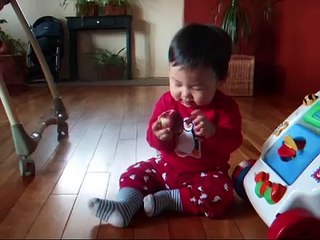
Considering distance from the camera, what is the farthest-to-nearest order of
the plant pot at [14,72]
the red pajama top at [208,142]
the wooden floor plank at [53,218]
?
the plant pot at [14,72], the red pajama top at [208,142], the wooden floor plank at [53,218]

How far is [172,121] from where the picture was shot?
101 cm

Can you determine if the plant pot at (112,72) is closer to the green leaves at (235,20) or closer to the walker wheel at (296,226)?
the green leaves at (235,20)

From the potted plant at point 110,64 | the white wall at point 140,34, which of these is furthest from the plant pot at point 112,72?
the white wall at point 140,34

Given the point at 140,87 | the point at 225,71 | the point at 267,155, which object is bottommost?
the point at 140,87

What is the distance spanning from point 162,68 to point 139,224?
12.4 feet

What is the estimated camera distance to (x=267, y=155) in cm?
103

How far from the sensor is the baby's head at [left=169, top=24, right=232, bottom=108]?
0.97 m

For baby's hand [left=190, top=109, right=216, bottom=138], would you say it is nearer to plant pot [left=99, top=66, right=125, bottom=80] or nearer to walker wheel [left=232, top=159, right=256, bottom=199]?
walker wheel [left=232, top=159, right=256, bottom=199]

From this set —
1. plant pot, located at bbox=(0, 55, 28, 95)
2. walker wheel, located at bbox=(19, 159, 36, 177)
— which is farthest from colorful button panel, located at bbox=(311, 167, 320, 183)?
plant pot, located at bbox=(0, 55, 28, 95)

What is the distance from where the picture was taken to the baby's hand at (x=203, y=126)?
3.19ft

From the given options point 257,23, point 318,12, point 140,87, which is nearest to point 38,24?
point 140,87

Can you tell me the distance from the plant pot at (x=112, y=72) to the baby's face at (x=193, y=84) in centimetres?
351

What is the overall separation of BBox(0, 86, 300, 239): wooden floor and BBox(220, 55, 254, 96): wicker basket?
35 centimetres

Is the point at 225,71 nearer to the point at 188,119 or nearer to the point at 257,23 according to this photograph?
the point at 188,119
